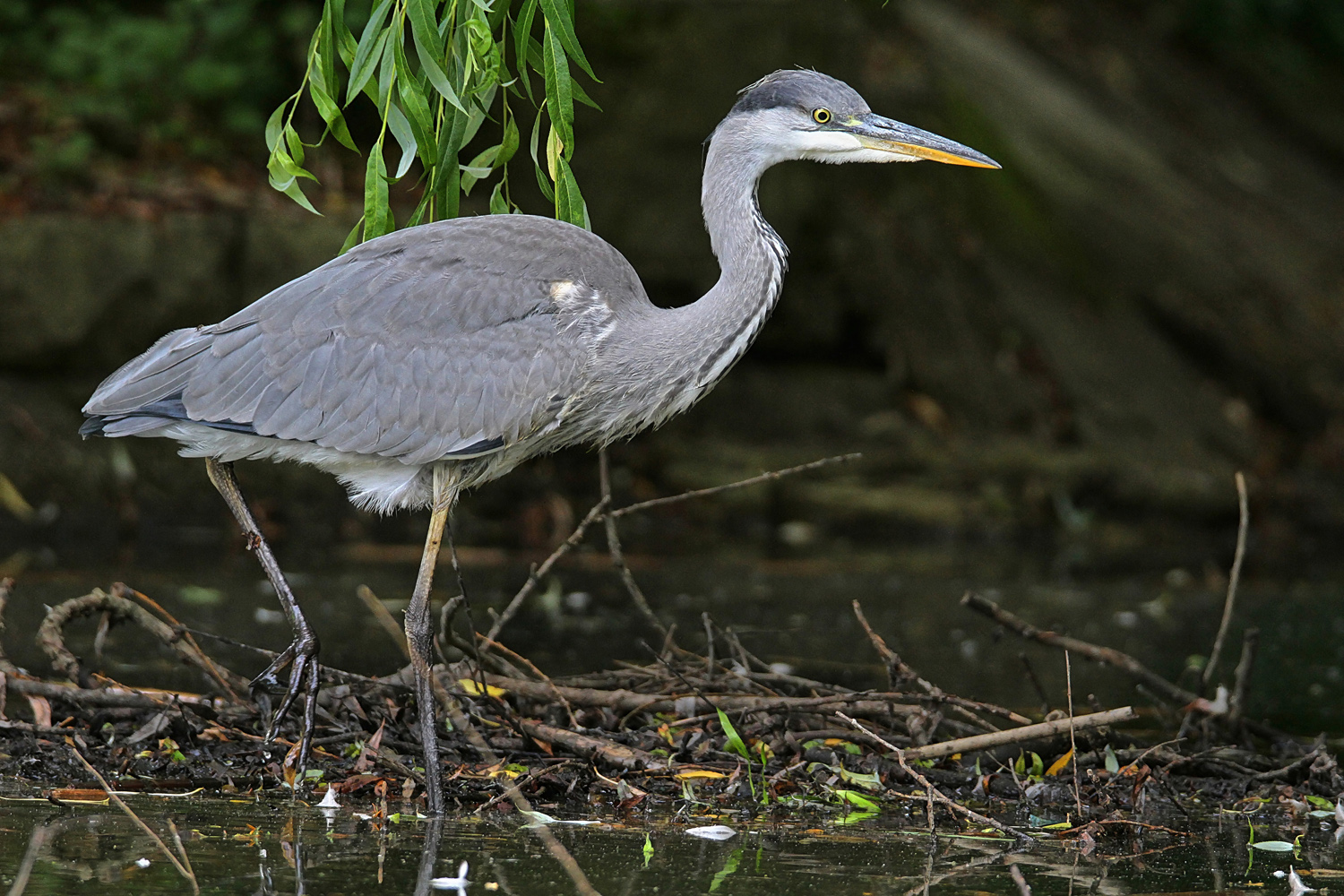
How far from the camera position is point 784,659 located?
269 inches

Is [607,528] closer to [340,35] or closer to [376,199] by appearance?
[376,199]

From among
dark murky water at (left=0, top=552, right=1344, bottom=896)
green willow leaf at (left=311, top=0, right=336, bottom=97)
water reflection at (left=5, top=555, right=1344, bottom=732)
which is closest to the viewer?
dark murky water at (left=0, top=552, right=1344, bottom=896)

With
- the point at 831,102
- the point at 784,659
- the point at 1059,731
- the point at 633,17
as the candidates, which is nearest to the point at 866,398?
the point at 633,17

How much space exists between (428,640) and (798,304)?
7.49 metres

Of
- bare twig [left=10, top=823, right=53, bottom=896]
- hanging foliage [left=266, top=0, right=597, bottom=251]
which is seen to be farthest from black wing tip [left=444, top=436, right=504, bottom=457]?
bare twig [left=10, top=823, right=53, bottom=896]

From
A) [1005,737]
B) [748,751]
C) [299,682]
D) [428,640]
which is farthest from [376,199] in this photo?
[1005,737]

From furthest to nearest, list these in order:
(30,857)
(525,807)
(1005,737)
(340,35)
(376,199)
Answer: (376,199) < (340,35) < (1005,737) < (525,807) < (30,857)

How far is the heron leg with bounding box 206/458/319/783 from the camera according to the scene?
4461 mm

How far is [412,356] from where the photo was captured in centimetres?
491

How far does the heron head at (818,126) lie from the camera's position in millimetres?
5148

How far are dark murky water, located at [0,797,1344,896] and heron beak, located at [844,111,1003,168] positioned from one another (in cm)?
223

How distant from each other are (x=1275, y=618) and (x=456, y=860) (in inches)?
243

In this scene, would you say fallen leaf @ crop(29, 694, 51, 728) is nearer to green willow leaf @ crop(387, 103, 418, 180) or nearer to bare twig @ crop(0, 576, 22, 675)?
bare twig @ crop(0, 576, 22, 675)

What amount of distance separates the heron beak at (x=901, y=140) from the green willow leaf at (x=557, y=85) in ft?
3.45
